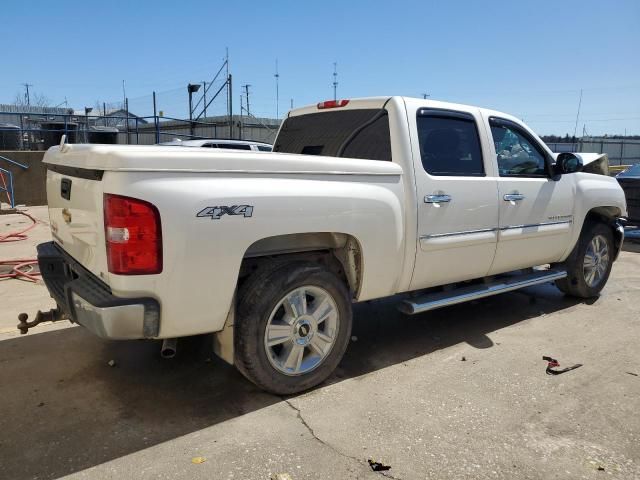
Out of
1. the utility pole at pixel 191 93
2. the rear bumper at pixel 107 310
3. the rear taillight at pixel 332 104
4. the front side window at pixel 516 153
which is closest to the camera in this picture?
the rear bumper at pixel 107 310

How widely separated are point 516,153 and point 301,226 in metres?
2.69

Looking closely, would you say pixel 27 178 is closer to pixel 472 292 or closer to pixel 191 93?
pixel 191 93

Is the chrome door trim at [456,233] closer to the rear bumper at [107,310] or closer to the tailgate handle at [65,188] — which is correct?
the rear bumper at [107,310]

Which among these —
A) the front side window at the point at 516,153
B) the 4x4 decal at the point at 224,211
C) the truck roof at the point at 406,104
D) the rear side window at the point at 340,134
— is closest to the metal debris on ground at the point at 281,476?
the 4x4 decal at the point at 224,211

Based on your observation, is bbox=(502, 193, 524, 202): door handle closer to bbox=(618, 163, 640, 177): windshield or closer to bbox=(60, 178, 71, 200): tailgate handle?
bbox=(60, 178, 71, 200): tailgate handle

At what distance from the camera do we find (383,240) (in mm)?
3670

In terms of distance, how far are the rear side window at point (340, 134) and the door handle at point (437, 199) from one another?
43cm

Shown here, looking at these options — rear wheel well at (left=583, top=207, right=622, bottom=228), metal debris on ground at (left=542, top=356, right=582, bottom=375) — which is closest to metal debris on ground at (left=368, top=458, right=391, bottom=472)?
metal debris on ground at (left=542, top=356, right=582, bottom=375)

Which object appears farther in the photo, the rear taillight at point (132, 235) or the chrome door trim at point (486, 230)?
the chrome door trim at point (486, 230)

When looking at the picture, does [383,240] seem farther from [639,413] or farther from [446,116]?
[639,413]

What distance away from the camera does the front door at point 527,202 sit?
4629 millimetres

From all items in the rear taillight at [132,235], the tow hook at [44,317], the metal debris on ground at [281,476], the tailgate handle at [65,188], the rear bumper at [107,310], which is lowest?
the metal debris on ground at [281,476]

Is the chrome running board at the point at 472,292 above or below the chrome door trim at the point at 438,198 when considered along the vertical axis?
below

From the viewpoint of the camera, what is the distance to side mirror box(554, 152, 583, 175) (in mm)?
4984
